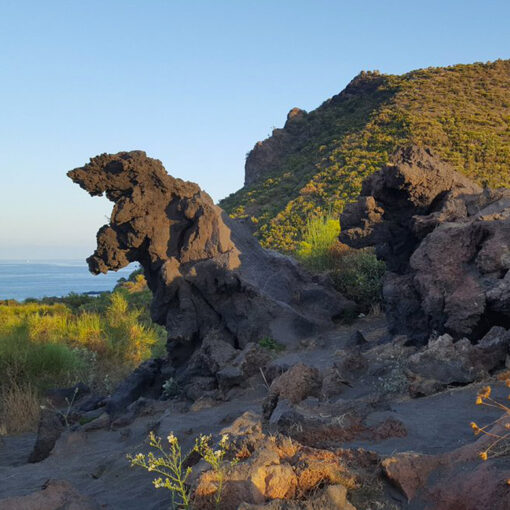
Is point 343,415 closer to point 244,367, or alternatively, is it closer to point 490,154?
point 244,367

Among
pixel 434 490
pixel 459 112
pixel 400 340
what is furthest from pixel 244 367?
pixel 459 112

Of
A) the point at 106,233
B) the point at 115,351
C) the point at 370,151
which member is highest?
the point at 370,151

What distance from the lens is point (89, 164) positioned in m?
8.84

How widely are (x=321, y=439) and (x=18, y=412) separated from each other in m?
6.42

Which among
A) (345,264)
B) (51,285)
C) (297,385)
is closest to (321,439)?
(297,385)

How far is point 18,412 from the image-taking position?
8750 mm

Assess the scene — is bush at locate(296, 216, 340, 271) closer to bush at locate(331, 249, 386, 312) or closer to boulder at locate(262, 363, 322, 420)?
bush at locate(331, 249, 386, 312)

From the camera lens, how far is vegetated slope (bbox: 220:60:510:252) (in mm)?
31406

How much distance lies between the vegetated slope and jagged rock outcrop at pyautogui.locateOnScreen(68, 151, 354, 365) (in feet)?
51.1

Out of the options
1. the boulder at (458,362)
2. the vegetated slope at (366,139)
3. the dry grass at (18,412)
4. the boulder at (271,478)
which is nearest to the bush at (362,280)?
the boulder at (458,362)

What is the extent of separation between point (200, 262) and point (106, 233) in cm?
157

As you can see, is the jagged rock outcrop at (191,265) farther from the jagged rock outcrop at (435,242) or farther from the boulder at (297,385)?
the boulder at (297,385)

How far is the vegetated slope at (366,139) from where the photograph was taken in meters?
31.4

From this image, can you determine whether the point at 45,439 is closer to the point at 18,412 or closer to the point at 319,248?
the point at 18,412
